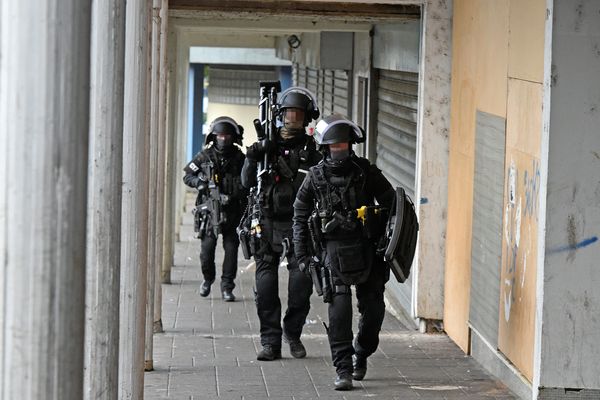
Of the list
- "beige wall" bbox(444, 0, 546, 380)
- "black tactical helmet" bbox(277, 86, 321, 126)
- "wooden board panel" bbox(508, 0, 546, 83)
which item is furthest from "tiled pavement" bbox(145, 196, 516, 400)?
"wooden board panel" bbox(508, 0, 546, 83)

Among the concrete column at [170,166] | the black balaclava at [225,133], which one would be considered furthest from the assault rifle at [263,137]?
the concrete column at [170,166]

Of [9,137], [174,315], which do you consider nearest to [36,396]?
[9,137]

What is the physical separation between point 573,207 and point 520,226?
846 mm

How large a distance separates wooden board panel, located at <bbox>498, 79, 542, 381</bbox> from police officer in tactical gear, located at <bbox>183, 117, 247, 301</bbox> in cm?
465

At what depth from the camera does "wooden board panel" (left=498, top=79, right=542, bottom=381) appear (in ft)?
27.0

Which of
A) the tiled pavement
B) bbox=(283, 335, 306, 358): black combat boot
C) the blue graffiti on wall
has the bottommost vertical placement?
the tiled pavement

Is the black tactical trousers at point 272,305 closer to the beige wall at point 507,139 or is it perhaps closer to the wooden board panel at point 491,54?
the beige wall at point 507,139

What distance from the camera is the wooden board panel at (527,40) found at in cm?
805

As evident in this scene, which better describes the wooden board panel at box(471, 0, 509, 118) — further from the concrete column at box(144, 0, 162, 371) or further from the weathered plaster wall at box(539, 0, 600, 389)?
the concrete column at box(144, 0, 162, 371)

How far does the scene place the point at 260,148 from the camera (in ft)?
31.8

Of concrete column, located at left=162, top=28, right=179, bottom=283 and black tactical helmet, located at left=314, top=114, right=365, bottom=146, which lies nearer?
black tactical helmet, located at left=314, top=114, right=365, bottom=146

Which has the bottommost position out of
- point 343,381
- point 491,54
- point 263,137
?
point 343,381

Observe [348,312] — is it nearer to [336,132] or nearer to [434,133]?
[336,132]

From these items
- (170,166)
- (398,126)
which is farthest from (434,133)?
(170,166)
